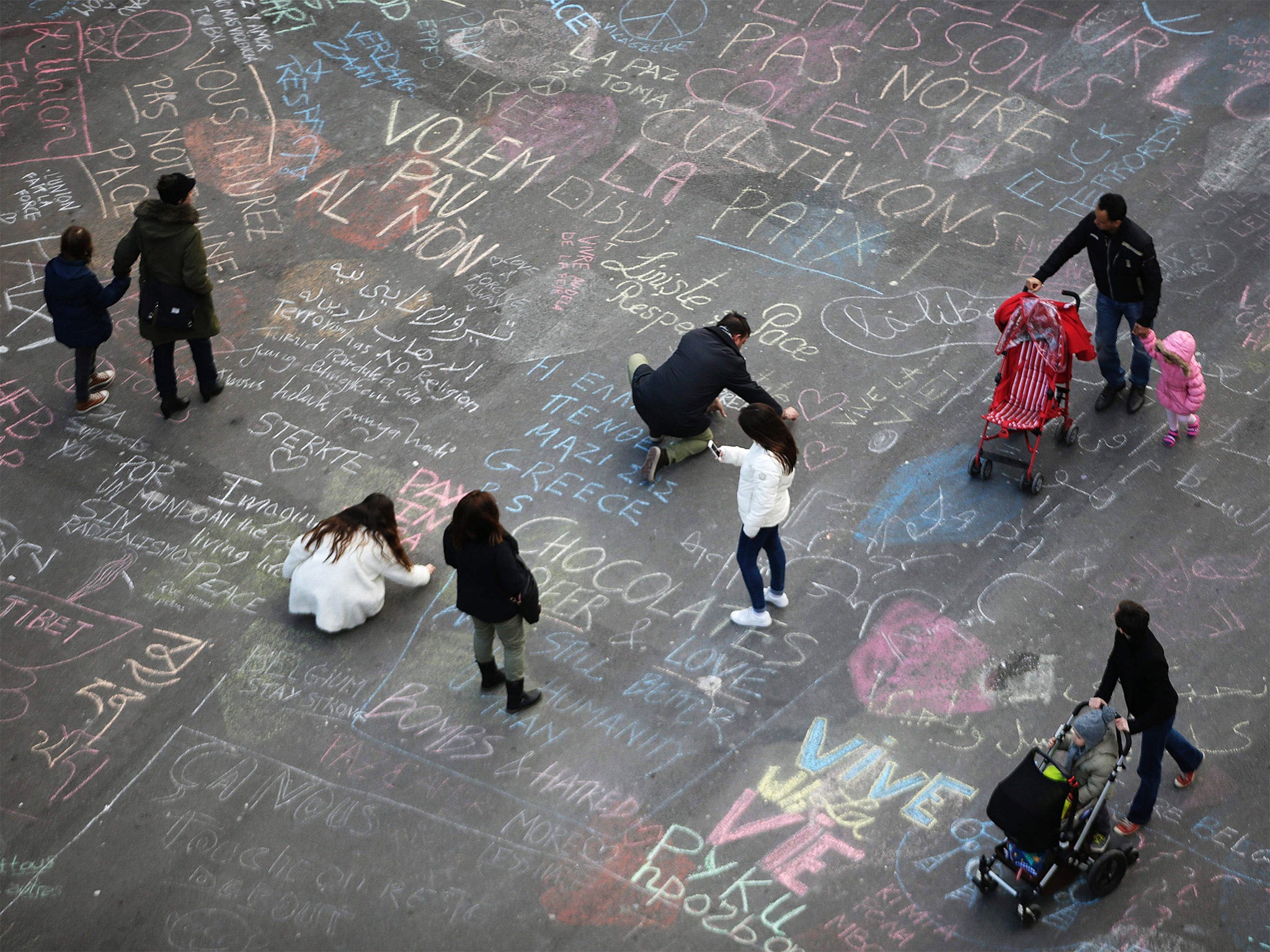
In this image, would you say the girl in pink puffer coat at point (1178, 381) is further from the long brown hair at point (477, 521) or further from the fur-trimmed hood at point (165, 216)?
the fur-trimmed hood at point (165, 216)

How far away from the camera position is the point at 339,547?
7.82m

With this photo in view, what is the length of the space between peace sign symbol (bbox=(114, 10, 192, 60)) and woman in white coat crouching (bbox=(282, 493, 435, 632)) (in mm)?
8490

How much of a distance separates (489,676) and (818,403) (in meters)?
3.75

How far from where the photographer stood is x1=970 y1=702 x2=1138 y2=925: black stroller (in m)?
5.99

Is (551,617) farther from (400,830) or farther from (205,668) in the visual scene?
(205,668)

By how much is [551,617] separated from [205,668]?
242cm

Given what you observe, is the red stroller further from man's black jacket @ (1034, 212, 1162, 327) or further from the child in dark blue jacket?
the child in dark blue jacket

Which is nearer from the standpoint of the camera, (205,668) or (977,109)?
(205,668)

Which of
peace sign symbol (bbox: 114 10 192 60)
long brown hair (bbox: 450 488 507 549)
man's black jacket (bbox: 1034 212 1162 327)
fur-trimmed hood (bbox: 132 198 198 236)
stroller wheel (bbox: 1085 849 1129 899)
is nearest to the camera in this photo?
stroller wheel (bbox: 1085 849 1129 899)

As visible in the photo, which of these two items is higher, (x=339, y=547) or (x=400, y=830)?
(x=339, y=547)

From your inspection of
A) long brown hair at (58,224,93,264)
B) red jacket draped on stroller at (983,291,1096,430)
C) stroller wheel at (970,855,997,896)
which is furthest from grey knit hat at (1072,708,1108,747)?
long brown hair at (58,224,93,264)

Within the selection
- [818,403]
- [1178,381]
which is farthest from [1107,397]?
[818,403]

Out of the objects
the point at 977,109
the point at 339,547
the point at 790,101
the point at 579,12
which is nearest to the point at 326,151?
the point at 579,12

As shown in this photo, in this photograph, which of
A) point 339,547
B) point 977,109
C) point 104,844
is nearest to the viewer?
point 104,844
